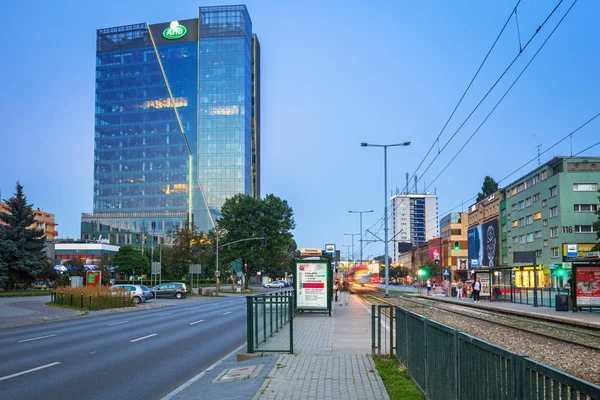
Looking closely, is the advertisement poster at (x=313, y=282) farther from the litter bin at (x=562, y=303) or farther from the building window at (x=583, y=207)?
the building window at (x=583, y=207)

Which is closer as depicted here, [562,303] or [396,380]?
[396,380]

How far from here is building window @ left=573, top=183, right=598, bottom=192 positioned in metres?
74.6

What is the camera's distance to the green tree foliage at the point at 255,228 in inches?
3423

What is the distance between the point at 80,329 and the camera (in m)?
22.6

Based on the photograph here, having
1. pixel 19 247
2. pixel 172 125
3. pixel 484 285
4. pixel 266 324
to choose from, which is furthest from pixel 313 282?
A: pixel 172 125

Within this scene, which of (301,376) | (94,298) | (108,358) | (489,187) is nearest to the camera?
(301,376)

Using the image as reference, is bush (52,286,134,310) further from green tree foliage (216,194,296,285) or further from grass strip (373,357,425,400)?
green tree foliage (216,194,296,285)

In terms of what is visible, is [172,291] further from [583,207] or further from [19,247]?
[583,207]

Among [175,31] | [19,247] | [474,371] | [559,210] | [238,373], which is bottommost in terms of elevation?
[238,373]

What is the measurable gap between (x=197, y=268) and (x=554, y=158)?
4881cm

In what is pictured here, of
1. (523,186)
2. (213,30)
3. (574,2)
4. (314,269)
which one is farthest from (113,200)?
(574,2)

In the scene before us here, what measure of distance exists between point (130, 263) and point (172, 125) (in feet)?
208

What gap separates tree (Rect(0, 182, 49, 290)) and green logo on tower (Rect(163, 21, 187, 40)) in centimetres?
10930

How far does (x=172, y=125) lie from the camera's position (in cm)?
15450
